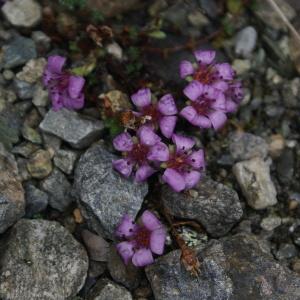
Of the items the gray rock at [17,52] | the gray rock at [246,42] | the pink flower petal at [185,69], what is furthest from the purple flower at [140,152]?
the gray rock at [246,42]

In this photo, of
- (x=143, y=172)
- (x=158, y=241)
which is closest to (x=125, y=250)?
(x=158, y=241)

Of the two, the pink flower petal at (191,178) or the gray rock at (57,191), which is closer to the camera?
the pink flower petal at (191,178)

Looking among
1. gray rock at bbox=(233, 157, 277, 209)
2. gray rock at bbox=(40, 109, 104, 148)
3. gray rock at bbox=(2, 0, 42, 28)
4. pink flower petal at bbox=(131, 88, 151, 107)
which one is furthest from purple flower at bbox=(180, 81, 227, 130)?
gray rock at bbox=(2, 0, 42, 28)

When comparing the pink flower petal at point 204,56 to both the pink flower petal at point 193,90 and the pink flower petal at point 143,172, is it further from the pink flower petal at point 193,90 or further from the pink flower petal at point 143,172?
the pink flower petal at point 143,172

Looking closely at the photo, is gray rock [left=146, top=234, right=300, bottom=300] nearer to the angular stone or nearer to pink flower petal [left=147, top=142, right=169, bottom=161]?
pink flower petal [left=147, top=142, right=169, bottom=161]

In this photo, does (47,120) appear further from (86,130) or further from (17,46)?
(17,46)

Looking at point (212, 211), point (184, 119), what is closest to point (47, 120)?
point (184, 119)
